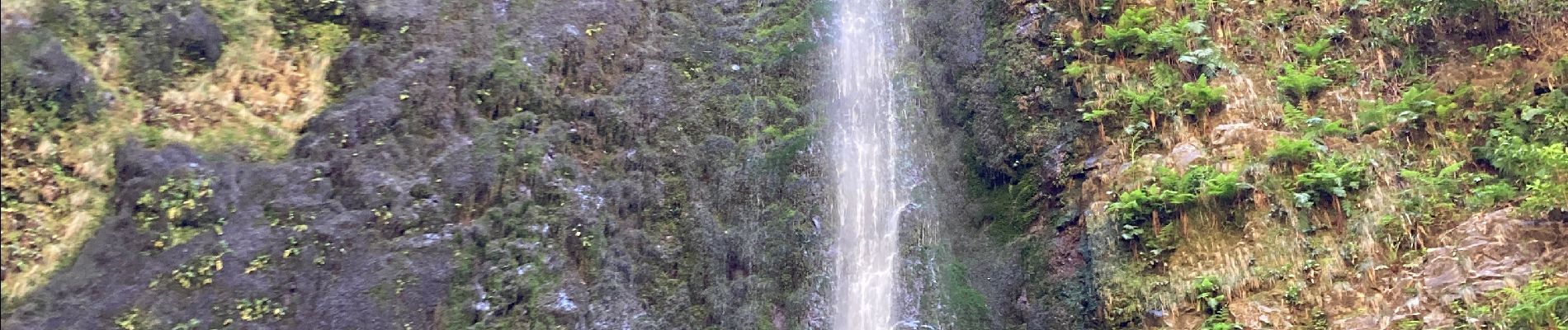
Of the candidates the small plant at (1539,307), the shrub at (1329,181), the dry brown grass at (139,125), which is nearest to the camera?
the small plant at (1539,307)

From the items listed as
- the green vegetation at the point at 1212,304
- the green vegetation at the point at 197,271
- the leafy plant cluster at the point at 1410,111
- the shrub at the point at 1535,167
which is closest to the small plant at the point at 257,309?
the green vegetation at the point at 197,271

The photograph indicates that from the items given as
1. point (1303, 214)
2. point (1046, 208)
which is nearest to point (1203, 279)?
point (1303, 214)

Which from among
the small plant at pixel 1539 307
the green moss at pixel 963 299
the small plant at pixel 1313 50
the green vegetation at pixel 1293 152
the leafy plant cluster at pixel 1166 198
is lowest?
the green moss at pixel 963 299

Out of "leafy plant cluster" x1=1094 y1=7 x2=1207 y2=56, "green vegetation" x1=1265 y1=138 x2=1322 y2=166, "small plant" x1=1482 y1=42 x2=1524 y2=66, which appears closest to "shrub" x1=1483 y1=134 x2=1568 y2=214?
"small plant" x1=1482 y1=42 x2=1524 y2=66

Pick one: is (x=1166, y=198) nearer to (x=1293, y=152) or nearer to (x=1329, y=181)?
(x=1293, y=152)

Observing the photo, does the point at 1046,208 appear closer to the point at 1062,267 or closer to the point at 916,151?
the point at 1062,267

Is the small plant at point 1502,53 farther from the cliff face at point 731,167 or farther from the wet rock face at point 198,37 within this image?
the wet rock face at point 198,37
